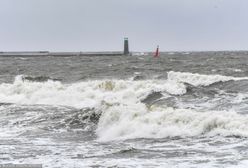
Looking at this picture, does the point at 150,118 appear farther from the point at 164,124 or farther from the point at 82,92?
the point at 82,92

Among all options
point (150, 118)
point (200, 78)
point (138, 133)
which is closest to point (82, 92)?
point (200, 78)

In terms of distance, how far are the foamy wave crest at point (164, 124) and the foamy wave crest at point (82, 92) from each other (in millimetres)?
6763

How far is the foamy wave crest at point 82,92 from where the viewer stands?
22.7m

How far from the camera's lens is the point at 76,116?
647 inches

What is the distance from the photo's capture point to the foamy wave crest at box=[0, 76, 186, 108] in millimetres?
22725

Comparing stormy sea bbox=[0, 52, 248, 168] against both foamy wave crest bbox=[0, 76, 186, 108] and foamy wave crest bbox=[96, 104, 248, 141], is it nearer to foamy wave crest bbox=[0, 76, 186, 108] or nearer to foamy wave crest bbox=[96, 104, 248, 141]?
foamy wave crest bbox=[96, 104, 248, 141]

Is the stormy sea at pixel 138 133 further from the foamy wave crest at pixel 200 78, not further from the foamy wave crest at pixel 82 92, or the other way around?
the foamy wave crest at pixel 200 78

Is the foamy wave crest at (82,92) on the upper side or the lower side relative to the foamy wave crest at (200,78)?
lower

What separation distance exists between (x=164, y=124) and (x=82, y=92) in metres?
12.6

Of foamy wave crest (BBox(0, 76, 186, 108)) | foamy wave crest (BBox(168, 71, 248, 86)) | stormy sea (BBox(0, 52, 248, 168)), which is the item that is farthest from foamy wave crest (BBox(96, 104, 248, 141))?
foamy wave crest (BBox(168, 71, 248, 86))

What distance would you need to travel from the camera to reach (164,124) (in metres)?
13.0

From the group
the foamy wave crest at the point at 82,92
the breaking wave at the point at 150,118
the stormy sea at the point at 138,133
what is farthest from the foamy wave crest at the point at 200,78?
the stormy sea at the point at 138,133

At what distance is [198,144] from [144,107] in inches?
172

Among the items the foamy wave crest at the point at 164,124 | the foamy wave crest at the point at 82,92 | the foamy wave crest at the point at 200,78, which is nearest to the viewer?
the foamy wave crest at the point at 164,124
